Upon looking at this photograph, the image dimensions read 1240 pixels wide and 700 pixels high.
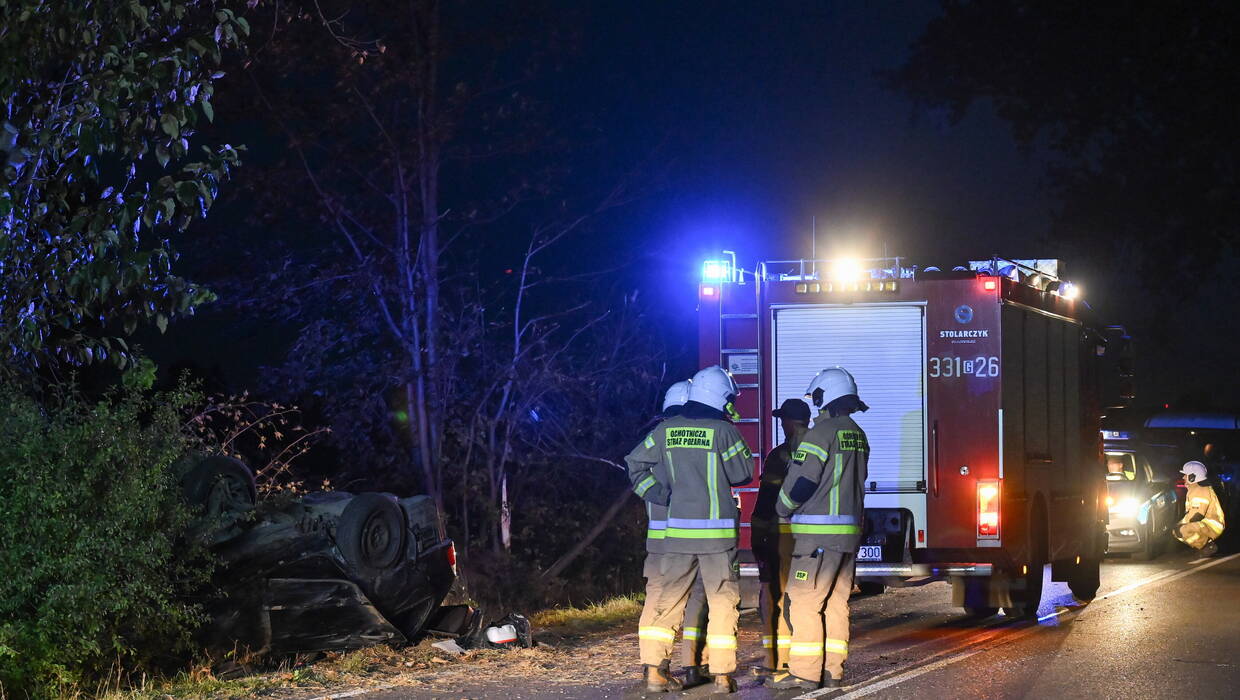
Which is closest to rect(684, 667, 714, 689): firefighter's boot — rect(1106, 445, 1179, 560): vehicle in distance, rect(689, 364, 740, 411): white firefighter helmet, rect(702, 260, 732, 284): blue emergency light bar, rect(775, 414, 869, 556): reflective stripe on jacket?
rect(775, 414, 869, 556): reflective stripe on jacket

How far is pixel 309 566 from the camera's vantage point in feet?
28.2

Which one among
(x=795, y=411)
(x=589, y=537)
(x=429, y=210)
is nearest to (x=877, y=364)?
(x=795, y=411)

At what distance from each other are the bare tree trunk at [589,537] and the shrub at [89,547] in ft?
26.1

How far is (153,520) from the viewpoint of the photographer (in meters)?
7.67

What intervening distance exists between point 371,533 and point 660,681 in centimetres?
220

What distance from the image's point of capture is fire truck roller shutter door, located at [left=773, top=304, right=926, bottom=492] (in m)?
10.7

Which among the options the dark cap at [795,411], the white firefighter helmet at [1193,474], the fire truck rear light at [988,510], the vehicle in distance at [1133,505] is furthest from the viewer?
the white firefighter helmet at [1193,474]

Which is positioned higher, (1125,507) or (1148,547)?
(1125,507)

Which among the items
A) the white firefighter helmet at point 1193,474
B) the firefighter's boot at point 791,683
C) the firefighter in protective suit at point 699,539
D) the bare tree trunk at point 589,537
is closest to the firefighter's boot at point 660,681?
the firefighter in protective suit at point 699,539

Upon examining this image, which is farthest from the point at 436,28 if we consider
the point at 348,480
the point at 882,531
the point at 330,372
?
the point at 882,531

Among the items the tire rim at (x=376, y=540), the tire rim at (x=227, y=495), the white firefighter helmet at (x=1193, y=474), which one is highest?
the white firefighter helmet at (x=1193, y=474)

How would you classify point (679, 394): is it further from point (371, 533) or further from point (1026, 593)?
point (1026, 593)

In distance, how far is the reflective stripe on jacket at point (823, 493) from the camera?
807cm

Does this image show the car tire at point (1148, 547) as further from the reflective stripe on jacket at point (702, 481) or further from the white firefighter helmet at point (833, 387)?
the reflective stripe on jacket at point (702, 481)
